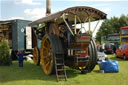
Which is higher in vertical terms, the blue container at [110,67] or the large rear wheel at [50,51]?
the large rear wheel at [50,51]

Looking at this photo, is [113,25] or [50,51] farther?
[113,25]

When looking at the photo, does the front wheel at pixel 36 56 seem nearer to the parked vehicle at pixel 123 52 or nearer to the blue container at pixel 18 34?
the blue container at pixel 18 34

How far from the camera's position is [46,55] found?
9.05 meters

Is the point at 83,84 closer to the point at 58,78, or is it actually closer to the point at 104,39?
the point at 58,78

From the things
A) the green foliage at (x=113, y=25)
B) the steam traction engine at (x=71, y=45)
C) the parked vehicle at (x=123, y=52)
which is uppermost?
the green foliage at (x=113, y=25)

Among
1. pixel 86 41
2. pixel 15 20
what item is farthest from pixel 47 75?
pixel 15 20

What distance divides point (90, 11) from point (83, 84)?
10.6ft

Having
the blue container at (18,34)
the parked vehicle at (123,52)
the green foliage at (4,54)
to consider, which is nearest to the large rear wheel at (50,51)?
the green foliage at (4,54)

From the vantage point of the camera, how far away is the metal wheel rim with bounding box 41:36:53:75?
847 centimetres

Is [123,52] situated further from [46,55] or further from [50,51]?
[50,51]

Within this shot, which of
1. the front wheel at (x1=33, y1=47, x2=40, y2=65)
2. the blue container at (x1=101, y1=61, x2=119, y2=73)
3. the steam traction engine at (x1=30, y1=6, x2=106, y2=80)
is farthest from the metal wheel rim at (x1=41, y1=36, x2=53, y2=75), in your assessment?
the blue container at (x1=101, y1=61, x2=119, y2=73)

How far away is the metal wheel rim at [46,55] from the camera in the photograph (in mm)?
8469

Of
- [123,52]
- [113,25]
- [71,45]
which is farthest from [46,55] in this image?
[113,25]

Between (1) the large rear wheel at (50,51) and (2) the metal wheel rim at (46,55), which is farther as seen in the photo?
(2) the metal wheel rim at (46,55)
